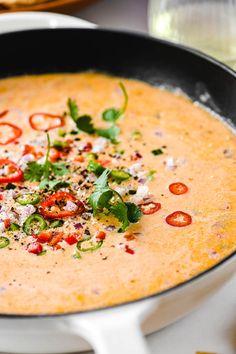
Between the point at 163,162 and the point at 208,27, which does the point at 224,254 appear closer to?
the point at 163,162

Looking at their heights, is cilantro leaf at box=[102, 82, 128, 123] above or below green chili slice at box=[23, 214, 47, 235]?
above

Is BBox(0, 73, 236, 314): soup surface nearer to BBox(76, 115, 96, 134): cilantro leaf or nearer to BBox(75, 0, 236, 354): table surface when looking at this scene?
BBox(76, 115, 96, 134): cilantro leaf

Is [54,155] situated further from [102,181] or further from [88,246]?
[88,246]

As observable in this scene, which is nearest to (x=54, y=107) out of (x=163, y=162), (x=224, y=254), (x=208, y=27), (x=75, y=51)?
(x=75, y=51)

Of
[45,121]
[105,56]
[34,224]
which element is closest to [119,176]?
[34,224]

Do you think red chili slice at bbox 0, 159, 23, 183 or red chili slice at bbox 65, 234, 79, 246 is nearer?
red chili slice at bbox 65, 234, 79, 246

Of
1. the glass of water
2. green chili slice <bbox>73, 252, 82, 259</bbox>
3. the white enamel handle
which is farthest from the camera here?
the glass of water

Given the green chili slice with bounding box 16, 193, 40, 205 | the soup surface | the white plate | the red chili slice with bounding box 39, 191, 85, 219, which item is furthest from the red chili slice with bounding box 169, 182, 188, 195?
the white plate

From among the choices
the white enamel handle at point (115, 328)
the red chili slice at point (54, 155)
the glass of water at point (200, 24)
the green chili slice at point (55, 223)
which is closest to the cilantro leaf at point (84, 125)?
the red chili slice at point (54, 155)
